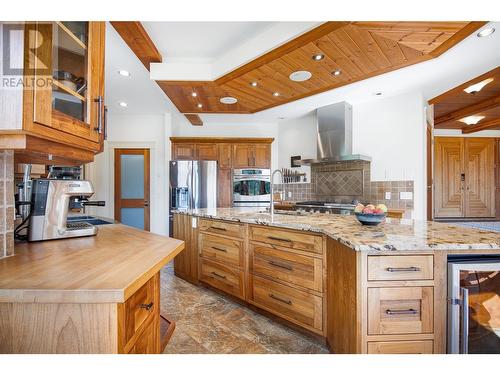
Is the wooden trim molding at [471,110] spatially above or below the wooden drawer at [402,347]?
above

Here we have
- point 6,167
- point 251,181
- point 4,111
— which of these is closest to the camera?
point 4,111

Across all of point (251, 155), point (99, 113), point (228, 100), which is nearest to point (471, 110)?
point (251, 155)

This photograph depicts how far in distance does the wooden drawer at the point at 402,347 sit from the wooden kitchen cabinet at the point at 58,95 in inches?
68.6

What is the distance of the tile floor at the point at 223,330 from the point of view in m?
1.78

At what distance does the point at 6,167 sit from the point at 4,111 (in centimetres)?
40

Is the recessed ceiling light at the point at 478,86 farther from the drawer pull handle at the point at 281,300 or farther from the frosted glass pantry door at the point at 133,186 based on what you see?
the frosted glass pantry door at the point at 133,186

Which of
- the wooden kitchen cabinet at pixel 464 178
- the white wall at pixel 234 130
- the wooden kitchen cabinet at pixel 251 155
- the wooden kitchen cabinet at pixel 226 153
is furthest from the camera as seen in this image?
the wooden kitchen cabinet at pixel 464 178

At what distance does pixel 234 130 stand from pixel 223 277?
366cm

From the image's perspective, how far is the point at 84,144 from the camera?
1.11 meters

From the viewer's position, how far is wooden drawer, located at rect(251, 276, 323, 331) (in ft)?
5.89

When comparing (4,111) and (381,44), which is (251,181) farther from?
(4,111)

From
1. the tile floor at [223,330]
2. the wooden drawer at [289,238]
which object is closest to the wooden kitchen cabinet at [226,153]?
the tile floor at [223,330]

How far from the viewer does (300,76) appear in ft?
9.57
